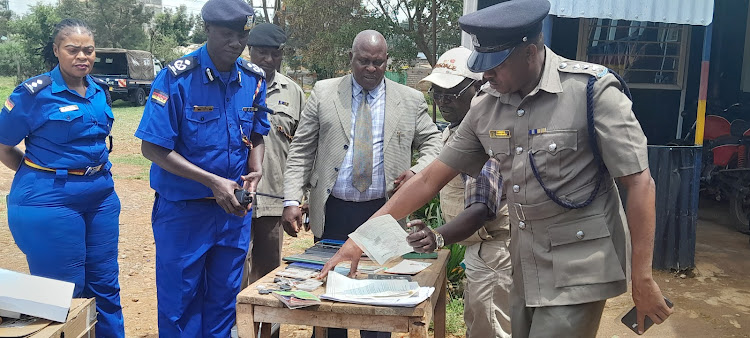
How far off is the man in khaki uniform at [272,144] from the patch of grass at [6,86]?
1803cm

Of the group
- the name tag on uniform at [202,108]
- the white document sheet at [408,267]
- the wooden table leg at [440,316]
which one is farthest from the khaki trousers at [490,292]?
the name tag on uniform at [202,108]

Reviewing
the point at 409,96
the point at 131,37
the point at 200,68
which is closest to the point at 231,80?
the point at 200,68

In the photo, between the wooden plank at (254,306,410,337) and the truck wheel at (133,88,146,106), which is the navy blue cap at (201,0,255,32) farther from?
the truck wheel at (133,88,146,106)

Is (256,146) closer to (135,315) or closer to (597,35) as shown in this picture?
(135,315)

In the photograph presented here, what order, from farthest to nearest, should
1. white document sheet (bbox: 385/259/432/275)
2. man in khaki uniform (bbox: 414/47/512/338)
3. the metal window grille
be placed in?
the metal window grille → man in khaki uniform (bbox: 414/47/512/338) → white document sheet (bbox: 385/259/432/275)

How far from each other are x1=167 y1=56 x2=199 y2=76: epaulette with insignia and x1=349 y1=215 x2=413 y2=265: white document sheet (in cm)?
128

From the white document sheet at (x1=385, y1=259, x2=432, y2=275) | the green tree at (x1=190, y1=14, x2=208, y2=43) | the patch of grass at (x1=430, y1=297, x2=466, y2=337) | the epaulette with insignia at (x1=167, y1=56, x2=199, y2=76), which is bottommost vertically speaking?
the patch of grass at (x1=430, y1=297, x2=466, y2=337)

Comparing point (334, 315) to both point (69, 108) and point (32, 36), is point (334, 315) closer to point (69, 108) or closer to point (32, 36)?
point (69, 108)

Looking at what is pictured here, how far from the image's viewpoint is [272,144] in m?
4.37

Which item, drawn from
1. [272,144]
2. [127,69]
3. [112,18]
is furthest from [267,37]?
[112,18]

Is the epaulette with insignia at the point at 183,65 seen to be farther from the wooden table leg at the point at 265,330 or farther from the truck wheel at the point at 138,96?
the truck wheel at the point at 138,96

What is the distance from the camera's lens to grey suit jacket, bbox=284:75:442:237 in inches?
146

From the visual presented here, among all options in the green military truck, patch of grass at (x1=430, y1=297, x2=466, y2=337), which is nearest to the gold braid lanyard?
patch of grass at (x1=430, y1=297, x2=466, y2=337)

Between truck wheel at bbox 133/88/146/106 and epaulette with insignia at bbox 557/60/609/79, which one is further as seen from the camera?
truck wheel at bbox 133/88/146/106
